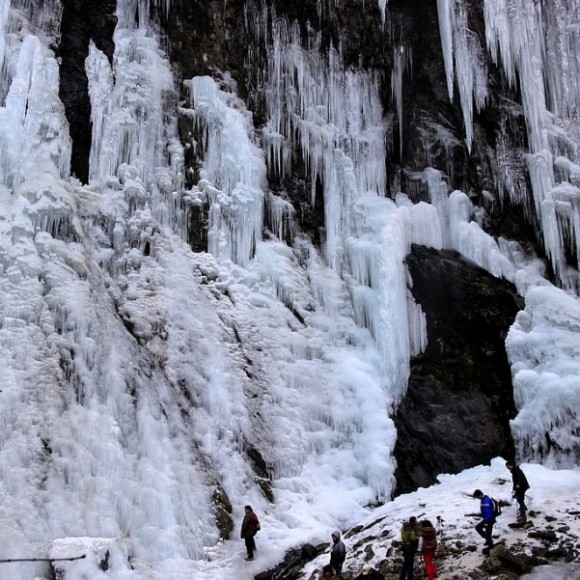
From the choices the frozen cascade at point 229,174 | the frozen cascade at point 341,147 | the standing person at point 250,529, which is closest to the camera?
the standing person at point 250,529

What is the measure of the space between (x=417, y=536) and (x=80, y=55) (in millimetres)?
13913

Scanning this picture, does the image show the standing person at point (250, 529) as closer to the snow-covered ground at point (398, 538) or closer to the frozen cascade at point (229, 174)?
the snow-covered ground at point (398, 538)

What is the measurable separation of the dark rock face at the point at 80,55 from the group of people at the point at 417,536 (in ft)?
30.1

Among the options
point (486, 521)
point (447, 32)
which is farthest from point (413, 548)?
point (447, 32)

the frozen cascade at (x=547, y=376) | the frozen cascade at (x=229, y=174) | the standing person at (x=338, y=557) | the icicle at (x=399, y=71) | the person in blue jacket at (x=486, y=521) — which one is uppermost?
the icicle at (x=399, y=71)

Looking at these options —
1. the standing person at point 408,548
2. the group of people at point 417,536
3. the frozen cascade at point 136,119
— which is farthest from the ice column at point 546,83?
the standing person at point 408,548

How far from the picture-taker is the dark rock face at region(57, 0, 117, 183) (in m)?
17.5

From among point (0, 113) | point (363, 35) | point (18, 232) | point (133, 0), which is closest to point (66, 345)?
point (18, 232)

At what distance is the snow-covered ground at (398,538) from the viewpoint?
1130 centimetres

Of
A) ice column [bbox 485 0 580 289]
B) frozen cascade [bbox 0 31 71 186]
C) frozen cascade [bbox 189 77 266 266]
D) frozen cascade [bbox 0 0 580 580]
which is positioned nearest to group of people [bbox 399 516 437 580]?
frozen cascade [bbox 0 0 580 580]

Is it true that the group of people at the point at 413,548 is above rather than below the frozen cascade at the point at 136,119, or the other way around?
below

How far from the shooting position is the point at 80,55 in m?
18.5

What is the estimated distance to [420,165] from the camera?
20.6 metres

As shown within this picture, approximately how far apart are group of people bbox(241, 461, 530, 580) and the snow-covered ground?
0.92 ft
